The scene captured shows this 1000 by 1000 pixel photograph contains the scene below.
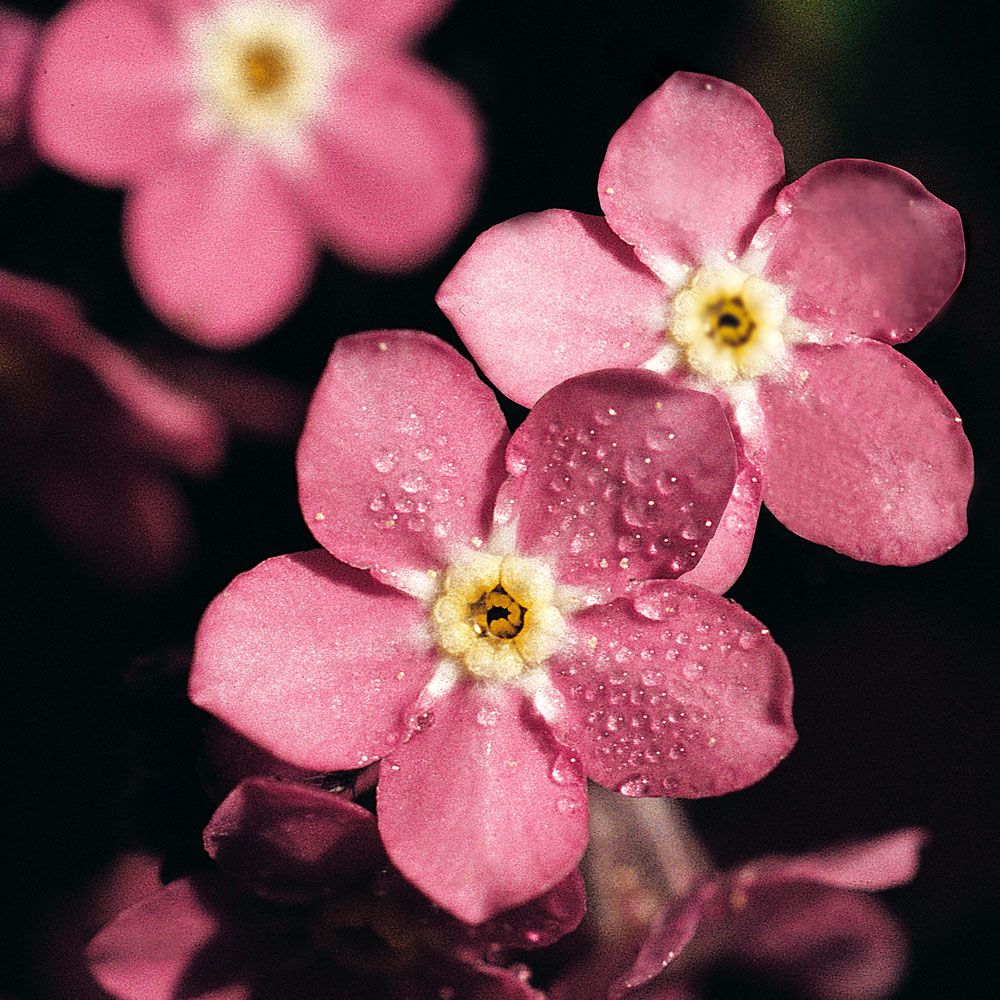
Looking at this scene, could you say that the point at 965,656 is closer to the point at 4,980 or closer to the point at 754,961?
the point at 754,961

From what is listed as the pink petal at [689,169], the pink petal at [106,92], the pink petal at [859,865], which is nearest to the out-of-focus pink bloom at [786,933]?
the pink petal at [859,865]

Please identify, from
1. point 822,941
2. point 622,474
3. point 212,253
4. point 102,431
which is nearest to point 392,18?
point 212,253

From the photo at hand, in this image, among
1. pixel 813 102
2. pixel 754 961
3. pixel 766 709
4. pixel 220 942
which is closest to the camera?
pixel 766 709

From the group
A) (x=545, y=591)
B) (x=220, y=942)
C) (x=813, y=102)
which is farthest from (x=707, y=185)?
(x=220, y=942)

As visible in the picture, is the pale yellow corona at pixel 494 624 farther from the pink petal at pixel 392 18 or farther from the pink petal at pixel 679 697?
the pink petal at pixel 392 18

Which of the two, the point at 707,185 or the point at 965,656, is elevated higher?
the point at 707,185

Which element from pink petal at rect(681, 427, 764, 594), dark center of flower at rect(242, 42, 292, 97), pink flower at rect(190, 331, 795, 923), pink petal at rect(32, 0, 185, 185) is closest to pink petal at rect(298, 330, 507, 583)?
pink flower at rect(190, 331, 795, 923)
